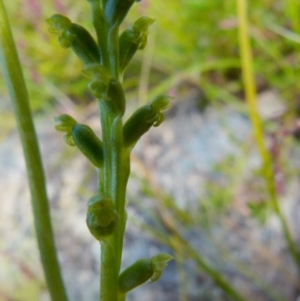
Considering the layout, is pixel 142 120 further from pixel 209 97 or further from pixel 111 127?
pixel 209 97

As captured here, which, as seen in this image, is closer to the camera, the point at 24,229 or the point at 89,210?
the point at 89,210

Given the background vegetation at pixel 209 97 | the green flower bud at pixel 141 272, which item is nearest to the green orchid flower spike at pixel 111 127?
the green flower bud at pixel 141 272

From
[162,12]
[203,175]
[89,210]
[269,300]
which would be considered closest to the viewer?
[89,210]

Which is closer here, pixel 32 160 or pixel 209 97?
pixel 32 160

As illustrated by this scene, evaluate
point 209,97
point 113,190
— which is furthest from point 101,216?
point 209,97

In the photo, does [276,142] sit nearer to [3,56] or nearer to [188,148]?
[188,148]

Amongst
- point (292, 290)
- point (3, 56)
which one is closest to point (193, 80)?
point (292, 290)

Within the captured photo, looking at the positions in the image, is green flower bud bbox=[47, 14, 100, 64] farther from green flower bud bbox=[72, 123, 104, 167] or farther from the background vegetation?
the background vegetation
